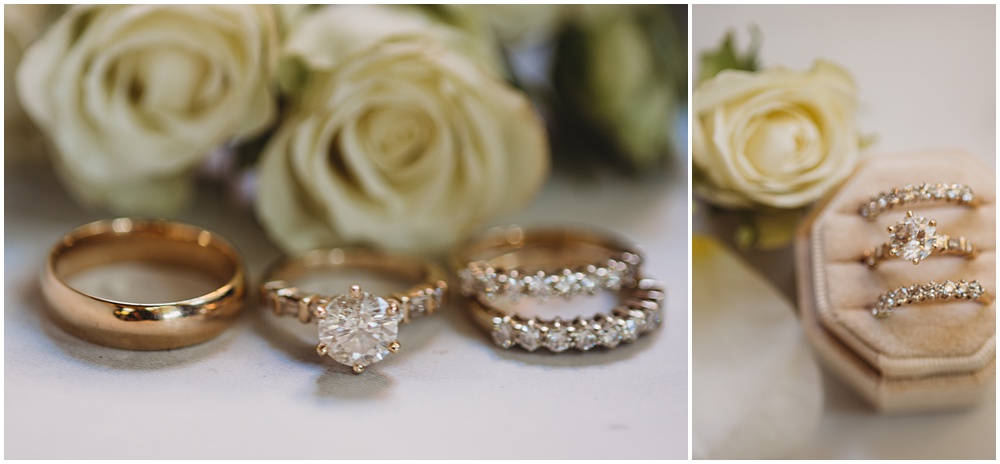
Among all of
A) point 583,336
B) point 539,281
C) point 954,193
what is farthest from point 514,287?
point 954,193

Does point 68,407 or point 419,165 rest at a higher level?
point 419,165

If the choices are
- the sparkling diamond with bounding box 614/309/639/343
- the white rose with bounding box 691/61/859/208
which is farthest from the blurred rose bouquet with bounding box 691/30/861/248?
the sparkling diamond with bounding box 614/309/639/343

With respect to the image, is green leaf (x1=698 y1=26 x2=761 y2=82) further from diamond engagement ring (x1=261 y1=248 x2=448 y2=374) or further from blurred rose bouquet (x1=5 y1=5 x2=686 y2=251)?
diamond engagement ring (x1=261 y1=248 x2=448 y2=374)

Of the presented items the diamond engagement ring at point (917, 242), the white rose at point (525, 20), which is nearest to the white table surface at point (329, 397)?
the diamond engagement ring at point (917, 242)

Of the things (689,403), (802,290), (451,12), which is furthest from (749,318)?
(451,12)

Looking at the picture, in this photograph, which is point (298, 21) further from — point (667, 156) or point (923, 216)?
point (923, 216)

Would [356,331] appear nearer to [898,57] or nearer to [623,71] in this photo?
[623,71]

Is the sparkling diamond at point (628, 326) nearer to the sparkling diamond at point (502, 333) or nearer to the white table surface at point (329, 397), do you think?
the white table surface at point (329, 397)
